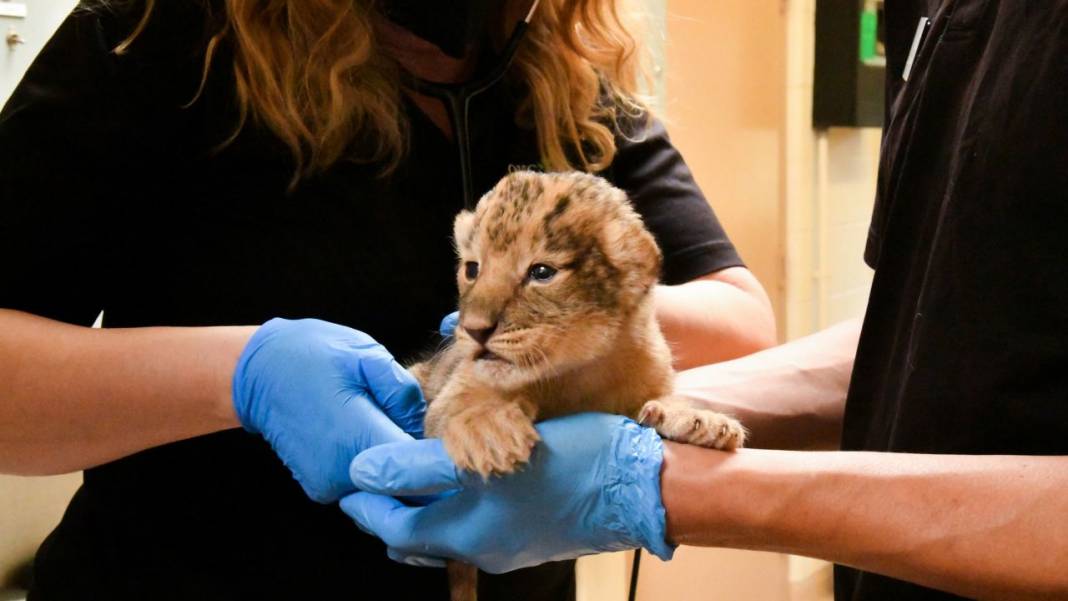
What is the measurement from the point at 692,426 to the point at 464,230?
1.36 feet

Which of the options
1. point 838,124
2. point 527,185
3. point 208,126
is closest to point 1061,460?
point 527,185

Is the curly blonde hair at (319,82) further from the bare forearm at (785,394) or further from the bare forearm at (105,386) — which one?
the bare forearm at (785,394)

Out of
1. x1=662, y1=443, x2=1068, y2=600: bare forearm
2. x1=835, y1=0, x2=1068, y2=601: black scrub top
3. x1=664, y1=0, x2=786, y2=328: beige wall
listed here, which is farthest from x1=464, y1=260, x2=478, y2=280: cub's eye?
x1=664, y1=0, x2=786, y2=328: beige wall

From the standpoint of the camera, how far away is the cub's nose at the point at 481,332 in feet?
3.72

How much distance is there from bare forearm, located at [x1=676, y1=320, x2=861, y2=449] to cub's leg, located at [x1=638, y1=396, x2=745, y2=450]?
0.30 m

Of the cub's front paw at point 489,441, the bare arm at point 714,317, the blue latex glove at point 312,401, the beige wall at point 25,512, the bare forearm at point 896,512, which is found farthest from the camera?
the beige wall at point 25,512

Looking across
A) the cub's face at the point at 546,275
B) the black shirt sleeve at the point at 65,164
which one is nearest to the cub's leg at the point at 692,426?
the cub's face at the point at 546,275

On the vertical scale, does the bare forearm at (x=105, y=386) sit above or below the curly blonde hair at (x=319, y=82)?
below

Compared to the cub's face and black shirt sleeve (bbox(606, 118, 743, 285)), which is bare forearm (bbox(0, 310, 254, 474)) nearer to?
the cub's face

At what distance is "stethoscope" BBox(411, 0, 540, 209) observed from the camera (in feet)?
4.79

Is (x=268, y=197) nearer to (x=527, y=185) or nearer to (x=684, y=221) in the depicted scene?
(x=527, y=185)

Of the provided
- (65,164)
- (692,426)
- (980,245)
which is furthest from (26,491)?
(980,245)

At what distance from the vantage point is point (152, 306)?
1364 mm

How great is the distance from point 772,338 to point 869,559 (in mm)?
877
